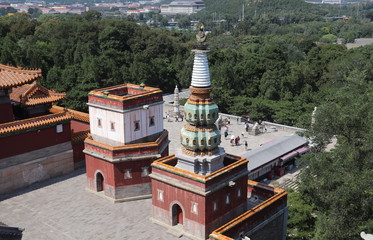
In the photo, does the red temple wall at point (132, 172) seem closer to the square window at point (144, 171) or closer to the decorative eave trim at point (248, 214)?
the square window at point (144, 171)

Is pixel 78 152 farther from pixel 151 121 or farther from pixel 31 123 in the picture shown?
pixel 151 121

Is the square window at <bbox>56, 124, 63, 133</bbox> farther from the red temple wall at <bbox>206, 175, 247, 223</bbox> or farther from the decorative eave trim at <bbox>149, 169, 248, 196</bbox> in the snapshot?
the red temple wall at <bbox>206, 175, 247, 223</bbox>

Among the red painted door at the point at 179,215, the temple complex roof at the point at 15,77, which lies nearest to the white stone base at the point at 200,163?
the red painted door at the point at 179,215

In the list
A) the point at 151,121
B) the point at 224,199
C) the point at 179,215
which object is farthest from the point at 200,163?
the point at 151,121

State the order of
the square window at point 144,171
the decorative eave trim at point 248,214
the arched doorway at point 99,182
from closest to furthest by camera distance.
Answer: the decorative eave trim at point 248,214, the square window at point 144,171, the arched doorway at point 99,182

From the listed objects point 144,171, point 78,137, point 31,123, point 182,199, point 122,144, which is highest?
point 31,123

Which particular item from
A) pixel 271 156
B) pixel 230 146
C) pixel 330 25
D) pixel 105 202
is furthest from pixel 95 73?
pixel 330 25

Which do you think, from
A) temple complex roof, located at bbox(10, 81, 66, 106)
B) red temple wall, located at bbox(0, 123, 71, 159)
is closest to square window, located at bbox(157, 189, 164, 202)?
red temple wall, located at bbox(0, 123, 71, 159)
